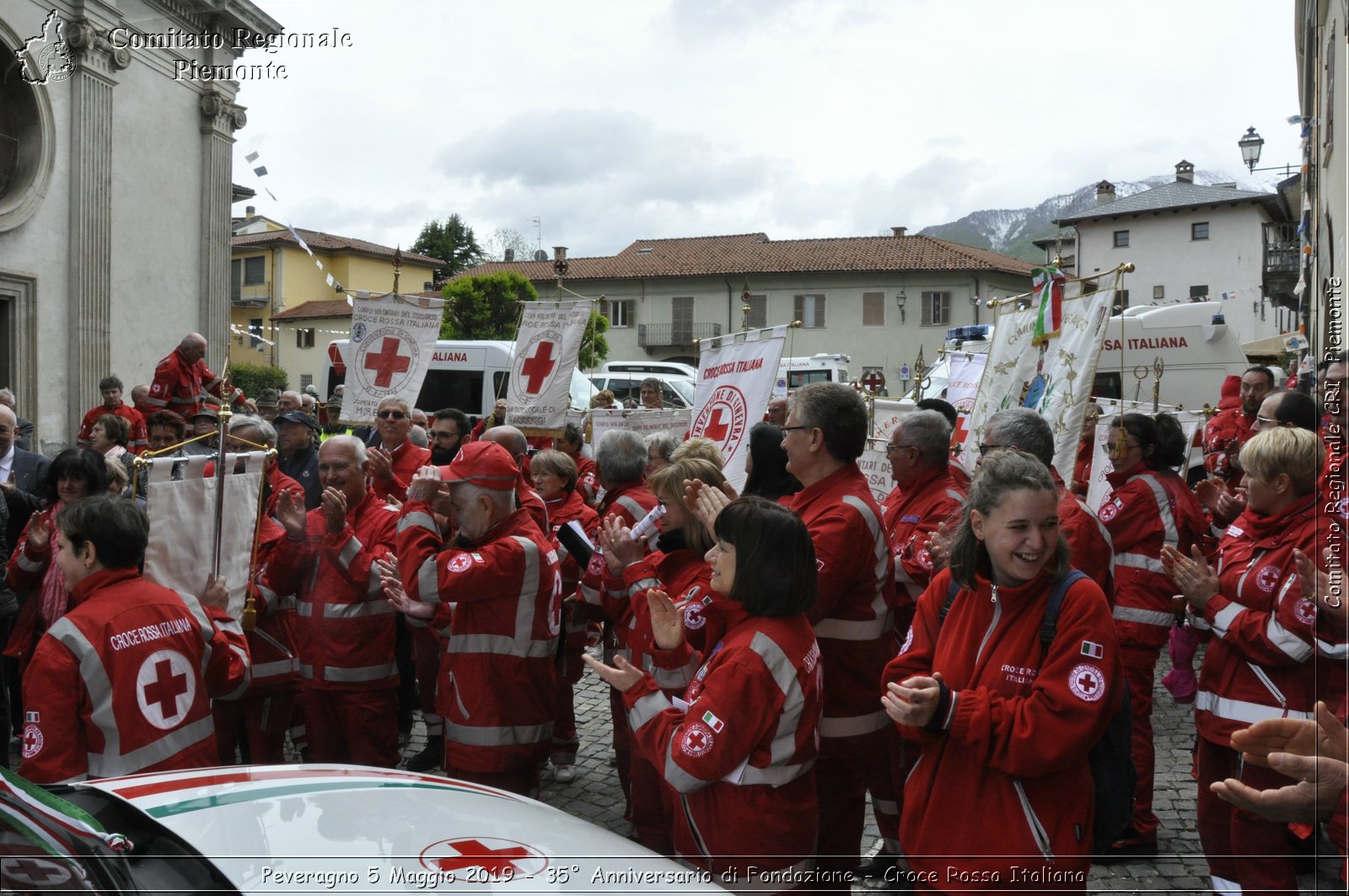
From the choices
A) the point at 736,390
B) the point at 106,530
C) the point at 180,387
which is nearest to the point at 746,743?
the point at 106,530

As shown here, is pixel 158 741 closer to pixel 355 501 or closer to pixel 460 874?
pixel 460 874

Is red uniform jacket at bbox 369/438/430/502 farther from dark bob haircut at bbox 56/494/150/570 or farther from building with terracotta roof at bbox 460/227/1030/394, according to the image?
building with terracotta roof at bbox 460/227/1030/394

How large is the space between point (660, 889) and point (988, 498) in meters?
1.36

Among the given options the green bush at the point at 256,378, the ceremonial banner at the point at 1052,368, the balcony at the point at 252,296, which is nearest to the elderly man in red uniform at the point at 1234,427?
the ceremonial banner at the point at 1052,368

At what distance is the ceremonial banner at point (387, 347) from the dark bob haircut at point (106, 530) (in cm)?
531

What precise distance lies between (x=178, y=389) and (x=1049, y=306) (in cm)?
875

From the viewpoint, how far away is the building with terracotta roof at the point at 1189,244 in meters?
43.4

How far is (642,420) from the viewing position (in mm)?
9188

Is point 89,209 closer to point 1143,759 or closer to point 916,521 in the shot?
point 916,521

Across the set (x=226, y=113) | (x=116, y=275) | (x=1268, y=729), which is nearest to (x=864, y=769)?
(x=1268, y=729)

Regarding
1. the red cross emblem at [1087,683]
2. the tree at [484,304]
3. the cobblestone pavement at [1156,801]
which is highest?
the tree at [484,304]

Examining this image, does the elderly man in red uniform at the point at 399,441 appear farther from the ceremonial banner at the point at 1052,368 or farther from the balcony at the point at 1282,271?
the balcony at the point at 1282,271

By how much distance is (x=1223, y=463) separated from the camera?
7.54 meters

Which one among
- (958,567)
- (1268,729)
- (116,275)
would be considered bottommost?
(1268,729)
